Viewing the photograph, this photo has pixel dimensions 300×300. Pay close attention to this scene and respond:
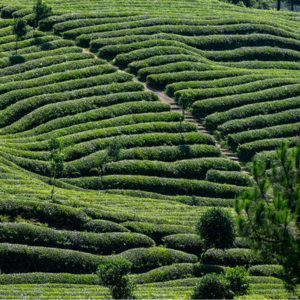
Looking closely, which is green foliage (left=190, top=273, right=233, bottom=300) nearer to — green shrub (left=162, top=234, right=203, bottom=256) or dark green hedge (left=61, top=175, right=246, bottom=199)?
green shrub (left=162, top=234, right=203, bottom=256)

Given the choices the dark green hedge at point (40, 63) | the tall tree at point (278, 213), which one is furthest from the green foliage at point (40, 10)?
the tall tree at point (278, 213)

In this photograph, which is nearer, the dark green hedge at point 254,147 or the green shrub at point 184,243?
the green shrub at point 184,243

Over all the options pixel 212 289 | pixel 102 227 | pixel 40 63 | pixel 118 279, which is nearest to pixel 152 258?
pixel 102 227

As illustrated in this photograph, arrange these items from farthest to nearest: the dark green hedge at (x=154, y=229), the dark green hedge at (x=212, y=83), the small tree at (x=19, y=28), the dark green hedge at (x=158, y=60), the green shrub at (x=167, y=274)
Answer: the dark green hedge at (x=158, y=60) → the small tree at (x=19, y=28) → the dark green hedge at (x=212, y=83) → the dark green hedge at (x=154, y=229) → the green shrub at (x=167, y=274)

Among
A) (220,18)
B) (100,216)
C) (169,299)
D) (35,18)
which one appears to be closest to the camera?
(169,299)

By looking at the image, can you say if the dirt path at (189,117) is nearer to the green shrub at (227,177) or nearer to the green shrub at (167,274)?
the green shrub at (227,177)

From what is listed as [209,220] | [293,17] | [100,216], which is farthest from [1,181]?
[293,17]

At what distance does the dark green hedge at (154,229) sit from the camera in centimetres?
3534

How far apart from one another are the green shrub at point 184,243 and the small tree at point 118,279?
10935 millimetres

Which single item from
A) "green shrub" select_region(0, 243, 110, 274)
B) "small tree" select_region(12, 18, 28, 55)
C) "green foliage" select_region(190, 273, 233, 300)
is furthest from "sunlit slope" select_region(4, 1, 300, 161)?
"green foliage" select_region(190, 273, 233, 300)

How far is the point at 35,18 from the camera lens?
71.2m

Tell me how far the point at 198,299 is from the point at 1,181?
64.8 ft

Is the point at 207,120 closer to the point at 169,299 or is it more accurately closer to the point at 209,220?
the point at 209,220

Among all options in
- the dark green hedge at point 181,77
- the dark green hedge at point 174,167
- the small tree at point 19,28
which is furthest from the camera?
the dark green hedge at point 181,77
